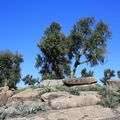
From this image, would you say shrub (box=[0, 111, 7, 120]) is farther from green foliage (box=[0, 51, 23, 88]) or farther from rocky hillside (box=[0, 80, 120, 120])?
green foliage (box=[0, 51, 23, 88])

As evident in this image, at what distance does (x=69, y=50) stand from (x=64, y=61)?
1.91 metres

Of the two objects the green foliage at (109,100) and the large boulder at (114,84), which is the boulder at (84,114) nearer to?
the green foliage at (109,100)

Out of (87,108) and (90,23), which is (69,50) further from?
(87,108)

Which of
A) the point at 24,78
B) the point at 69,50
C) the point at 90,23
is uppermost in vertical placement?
the point at 90,23

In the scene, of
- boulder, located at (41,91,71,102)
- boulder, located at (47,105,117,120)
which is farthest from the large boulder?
boulder, located at (47,105,117,120)

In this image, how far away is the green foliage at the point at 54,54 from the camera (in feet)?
195

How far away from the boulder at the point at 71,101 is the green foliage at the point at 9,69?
120ft

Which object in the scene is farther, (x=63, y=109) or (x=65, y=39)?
(x=65, y=39)

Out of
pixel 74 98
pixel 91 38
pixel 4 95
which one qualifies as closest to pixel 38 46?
pixel 91 38

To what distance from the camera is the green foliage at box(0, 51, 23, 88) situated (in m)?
57.9

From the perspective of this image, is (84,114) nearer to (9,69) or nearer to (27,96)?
(27,96)

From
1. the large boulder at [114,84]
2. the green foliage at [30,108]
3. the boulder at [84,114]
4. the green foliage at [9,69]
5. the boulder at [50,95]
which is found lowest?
the boulder at [84,114]

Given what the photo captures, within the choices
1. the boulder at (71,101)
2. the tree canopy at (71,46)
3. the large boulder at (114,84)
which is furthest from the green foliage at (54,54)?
the boulder at (71,101)

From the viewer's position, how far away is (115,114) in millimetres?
20000
